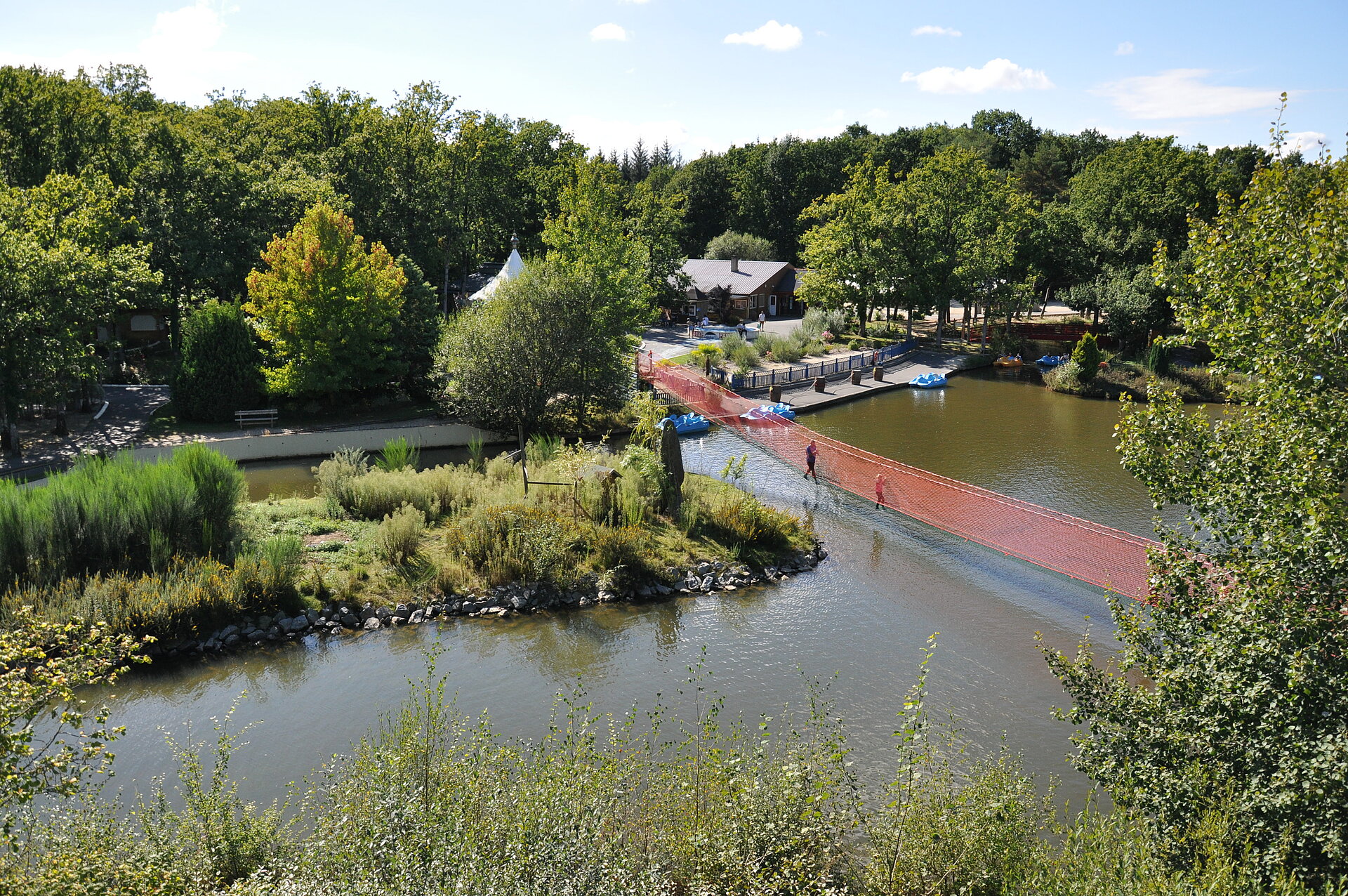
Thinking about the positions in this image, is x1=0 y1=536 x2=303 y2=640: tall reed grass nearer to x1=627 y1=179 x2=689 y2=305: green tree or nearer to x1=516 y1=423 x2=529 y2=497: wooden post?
x1=516 y1=423 x2=529 y2=497: wooden post

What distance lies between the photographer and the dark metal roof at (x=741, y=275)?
174 ft

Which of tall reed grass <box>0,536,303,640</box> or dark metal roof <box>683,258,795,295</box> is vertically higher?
dark metal roof <box>683,258,795,295</box>

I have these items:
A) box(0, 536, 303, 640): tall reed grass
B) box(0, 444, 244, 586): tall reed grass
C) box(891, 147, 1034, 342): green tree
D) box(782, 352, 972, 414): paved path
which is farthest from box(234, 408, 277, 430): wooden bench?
box(891, 147, 1034, 342): green tree

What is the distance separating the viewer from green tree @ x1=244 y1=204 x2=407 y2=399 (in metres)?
26.5

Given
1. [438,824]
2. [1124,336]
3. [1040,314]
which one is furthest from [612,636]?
[1040,314]

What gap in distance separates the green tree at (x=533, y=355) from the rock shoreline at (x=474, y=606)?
828 cm

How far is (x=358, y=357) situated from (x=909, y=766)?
24264 millimetres

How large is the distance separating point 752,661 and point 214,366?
21.8 metres

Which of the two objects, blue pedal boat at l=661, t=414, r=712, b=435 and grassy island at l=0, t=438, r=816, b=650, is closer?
grassy island at l=0, t=438, r=816, b=650

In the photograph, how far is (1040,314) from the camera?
56.9 m

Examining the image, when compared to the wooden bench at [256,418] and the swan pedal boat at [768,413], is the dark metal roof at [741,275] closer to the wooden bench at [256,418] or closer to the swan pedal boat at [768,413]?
the swan pedal boat at [768,413]

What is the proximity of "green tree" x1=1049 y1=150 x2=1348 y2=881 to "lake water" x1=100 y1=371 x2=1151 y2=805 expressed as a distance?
11.8ft

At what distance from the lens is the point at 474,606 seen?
619 inches

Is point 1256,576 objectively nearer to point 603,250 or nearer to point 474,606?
point 474,606
